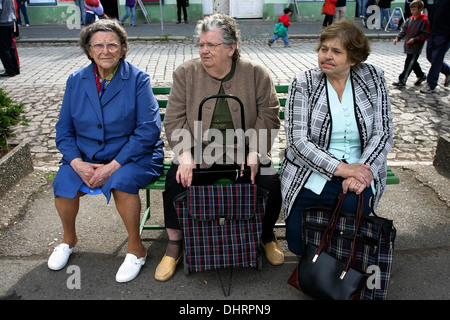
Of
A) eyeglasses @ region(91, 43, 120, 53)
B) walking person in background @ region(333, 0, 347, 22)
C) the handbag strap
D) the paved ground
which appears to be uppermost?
walking person in background @ region(333, 0, 347, 22)

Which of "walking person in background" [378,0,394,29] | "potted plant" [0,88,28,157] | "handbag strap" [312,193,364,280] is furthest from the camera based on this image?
"walking person in background" [378,0,394,29]

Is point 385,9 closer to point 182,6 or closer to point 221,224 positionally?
point 182,6

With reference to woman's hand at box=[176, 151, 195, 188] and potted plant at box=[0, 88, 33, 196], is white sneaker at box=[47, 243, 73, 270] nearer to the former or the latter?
woman's hand at box=[176, 151, 195, 188]

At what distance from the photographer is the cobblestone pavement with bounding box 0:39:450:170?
16.2 feet

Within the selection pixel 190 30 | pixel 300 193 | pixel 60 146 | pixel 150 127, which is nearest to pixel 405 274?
pixel 300 193

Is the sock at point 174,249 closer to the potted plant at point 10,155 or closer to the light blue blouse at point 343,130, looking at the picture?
the light blue blouse at point 343,130

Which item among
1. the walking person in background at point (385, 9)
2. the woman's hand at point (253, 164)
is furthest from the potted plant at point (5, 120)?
the walking person in background at point (385, 9)

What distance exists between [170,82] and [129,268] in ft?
15.7

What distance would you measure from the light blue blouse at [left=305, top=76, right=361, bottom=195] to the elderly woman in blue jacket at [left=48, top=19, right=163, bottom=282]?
3.88 feet

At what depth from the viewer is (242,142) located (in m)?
2.96

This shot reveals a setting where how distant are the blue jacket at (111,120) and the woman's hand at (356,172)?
4.31ft

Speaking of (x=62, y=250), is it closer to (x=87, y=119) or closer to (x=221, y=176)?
(x=87, y=119)

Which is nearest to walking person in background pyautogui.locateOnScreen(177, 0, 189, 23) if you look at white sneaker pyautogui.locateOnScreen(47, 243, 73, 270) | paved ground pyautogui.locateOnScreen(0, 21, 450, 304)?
paved ground pyautogui.locateOnScreen(0, 21, 450, 304)

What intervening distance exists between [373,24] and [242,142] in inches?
583
